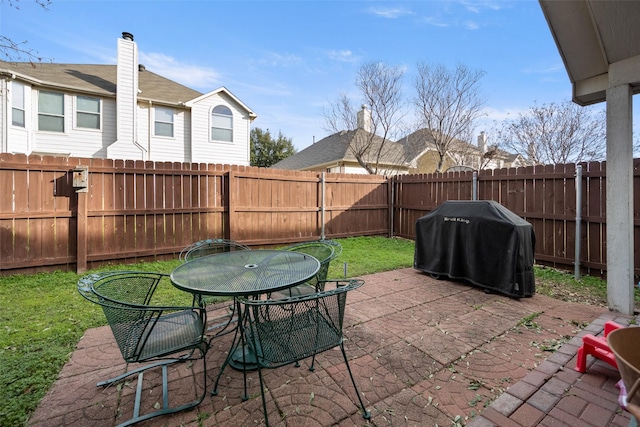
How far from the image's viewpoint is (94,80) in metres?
10.3

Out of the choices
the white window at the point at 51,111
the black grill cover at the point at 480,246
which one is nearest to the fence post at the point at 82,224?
the black grill cover at the point at 480,246

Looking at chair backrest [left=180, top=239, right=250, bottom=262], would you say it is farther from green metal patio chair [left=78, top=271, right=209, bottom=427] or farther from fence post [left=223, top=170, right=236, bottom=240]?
fence post [left=223, top=170, right=236, bottom=240]

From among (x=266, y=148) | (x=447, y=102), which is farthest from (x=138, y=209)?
(x=266, y=148)

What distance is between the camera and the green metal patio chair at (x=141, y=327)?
1.64 meters

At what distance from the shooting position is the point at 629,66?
2.95 metres

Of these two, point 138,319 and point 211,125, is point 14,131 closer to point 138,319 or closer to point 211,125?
point 211,125

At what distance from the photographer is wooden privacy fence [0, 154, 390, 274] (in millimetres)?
4445

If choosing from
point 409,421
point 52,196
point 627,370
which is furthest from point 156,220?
point 627,370

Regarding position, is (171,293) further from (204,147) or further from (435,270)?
Answer: (204,147)

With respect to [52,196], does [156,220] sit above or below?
below

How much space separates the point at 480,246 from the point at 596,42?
2598mm

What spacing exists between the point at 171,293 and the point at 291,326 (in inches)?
110

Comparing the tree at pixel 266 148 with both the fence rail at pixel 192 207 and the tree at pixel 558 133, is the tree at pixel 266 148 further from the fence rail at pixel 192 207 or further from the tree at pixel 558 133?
the fence rail at pixel 192 207

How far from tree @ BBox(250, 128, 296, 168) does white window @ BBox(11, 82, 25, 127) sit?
50.8 feet
